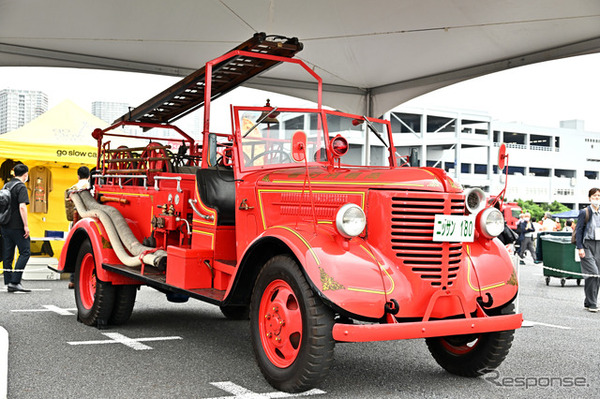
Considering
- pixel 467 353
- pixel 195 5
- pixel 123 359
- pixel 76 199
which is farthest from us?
Result: pixel 195 5

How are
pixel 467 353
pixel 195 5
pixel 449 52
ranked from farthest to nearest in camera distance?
pixel 449 52
pixel 195 5
pixel 467 353

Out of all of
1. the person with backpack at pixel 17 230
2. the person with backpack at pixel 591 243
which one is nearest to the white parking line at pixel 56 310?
the person with backpack at pixel 17 230

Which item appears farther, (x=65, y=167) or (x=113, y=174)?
(x=65, y=167)

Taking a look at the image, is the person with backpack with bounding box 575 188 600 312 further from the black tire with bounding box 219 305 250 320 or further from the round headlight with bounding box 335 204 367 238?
the round headlight with bounding box 335 204 367 238

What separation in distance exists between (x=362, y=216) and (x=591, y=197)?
20.2 feet

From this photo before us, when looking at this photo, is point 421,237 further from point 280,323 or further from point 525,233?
point 525,233

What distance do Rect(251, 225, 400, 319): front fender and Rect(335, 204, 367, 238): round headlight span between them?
0.11 m

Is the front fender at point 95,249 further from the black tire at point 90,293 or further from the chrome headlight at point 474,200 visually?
the chrome headlight at point 474,200

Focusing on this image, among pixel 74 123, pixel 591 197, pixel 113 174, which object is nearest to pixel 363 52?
pixel 591 197

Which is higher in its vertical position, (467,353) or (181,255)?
(181,255)

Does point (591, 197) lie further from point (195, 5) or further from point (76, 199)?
point (76, 199)

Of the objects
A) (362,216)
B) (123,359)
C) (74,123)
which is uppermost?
(74,123)

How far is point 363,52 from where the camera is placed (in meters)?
10.1

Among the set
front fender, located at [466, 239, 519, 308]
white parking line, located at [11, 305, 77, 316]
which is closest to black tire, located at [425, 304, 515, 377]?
front fender, located at [466, 239, 519, 308]
